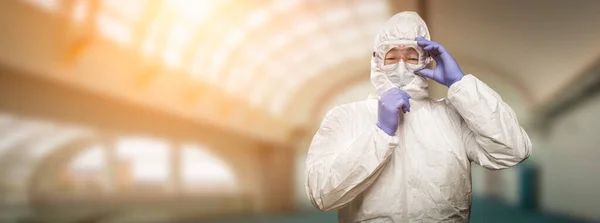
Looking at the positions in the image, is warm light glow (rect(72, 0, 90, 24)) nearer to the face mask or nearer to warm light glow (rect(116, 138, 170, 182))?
warm light glow (rect(116, 138, 170, 182))

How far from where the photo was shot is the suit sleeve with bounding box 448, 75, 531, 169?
2340 mm

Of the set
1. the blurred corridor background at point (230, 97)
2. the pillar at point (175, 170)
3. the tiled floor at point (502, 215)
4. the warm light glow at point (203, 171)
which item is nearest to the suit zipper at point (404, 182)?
the blurred corridor background at point (230, 97)

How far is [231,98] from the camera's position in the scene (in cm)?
546

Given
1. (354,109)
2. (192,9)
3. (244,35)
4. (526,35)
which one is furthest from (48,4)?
(526,35)

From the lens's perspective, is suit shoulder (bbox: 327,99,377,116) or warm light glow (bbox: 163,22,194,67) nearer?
suit shoulder (bbox: 327,99,377,116)

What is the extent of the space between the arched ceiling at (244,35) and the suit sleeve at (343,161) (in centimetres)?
241

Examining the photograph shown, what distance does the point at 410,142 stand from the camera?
2.52 m

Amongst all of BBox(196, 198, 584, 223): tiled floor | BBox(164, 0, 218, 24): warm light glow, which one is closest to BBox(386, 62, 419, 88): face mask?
BBox(196, 198, 584, 223): tiled floor

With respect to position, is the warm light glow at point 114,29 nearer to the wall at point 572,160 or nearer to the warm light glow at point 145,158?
the warm light glow at point 145,158

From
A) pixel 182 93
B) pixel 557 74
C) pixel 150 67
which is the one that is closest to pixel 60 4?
pixel 150 67

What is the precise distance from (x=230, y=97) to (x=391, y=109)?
3375mm

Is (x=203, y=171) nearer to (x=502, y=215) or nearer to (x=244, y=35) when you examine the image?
(x=244, y=35)

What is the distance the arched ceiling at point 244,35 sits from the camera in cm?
497

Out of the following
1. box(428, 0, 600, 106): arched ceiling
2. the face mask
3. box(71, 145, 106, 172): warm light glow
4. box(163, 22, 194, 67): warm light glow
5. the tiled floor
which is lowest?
the tiled floor
